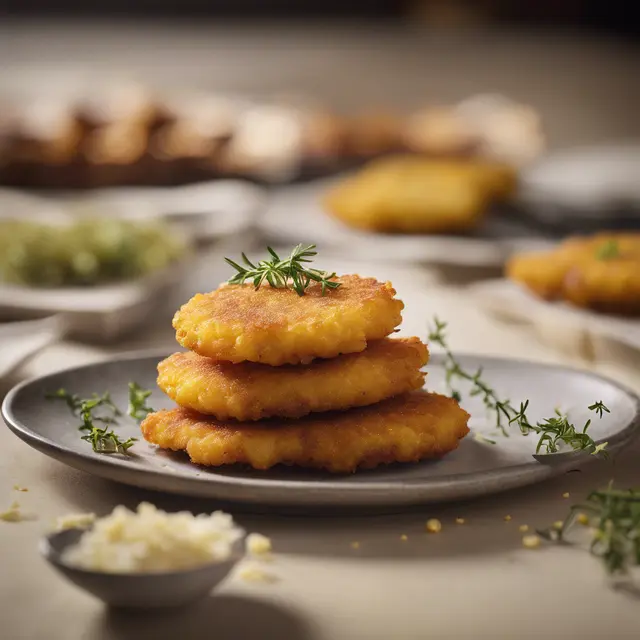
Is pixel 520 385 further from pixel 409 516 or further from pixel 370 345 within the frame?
pixel 409 516

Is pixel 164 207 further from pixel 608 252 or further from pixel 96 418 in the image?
pixel 96 418

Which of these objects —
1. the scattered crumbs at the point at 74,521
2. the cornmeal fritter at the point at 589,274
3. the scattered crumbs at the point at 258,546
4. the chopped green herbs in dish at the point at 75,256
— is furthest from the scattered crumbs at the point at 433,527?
the chopped green herbs in dish at the point at 75,256

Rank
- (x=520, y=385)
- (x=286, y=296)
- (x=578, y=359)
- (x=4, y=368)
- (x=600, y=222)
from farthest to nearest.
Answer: (x=600, y=222) → (x=578, y=359) → (x=4, y=368) → (x=520, y=385) → (x=286, y=296)

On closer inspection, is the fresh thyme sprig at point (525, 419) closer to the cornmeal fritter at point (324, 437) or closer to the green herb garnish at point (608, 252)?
the cornmeal fritter at point (324, 437)

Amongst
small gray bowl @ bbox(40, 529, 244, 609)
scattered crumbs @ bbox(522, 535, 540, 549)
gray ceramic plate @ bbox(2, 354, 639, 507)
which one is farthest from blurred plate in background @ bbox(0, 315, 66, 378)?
scattered crumbs @ bbox(522, 535, 540, 549)

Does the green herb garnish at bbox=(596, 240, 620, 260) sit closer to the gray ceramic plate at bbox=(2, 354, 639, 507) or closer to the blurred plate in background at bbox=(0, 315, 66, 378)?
the gray ceramic plate at bbox=(2, 354, 639, 507)

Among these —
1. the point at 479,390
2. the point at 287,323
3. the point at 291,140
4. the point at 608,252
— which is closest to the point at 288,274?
the point at 287,323

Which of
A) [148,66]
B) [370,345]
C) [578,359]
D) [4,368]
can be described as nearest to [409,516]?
[370,345]

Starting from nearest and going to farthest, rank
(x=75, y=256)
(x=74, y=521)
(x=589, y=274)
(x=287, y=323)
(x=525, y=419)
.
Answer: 1. (x=74, y=521)
2. (x=287, y=323)
3. (x=525, y=419)
4. (x=589, y=274)
5. (x=75, y=256)
